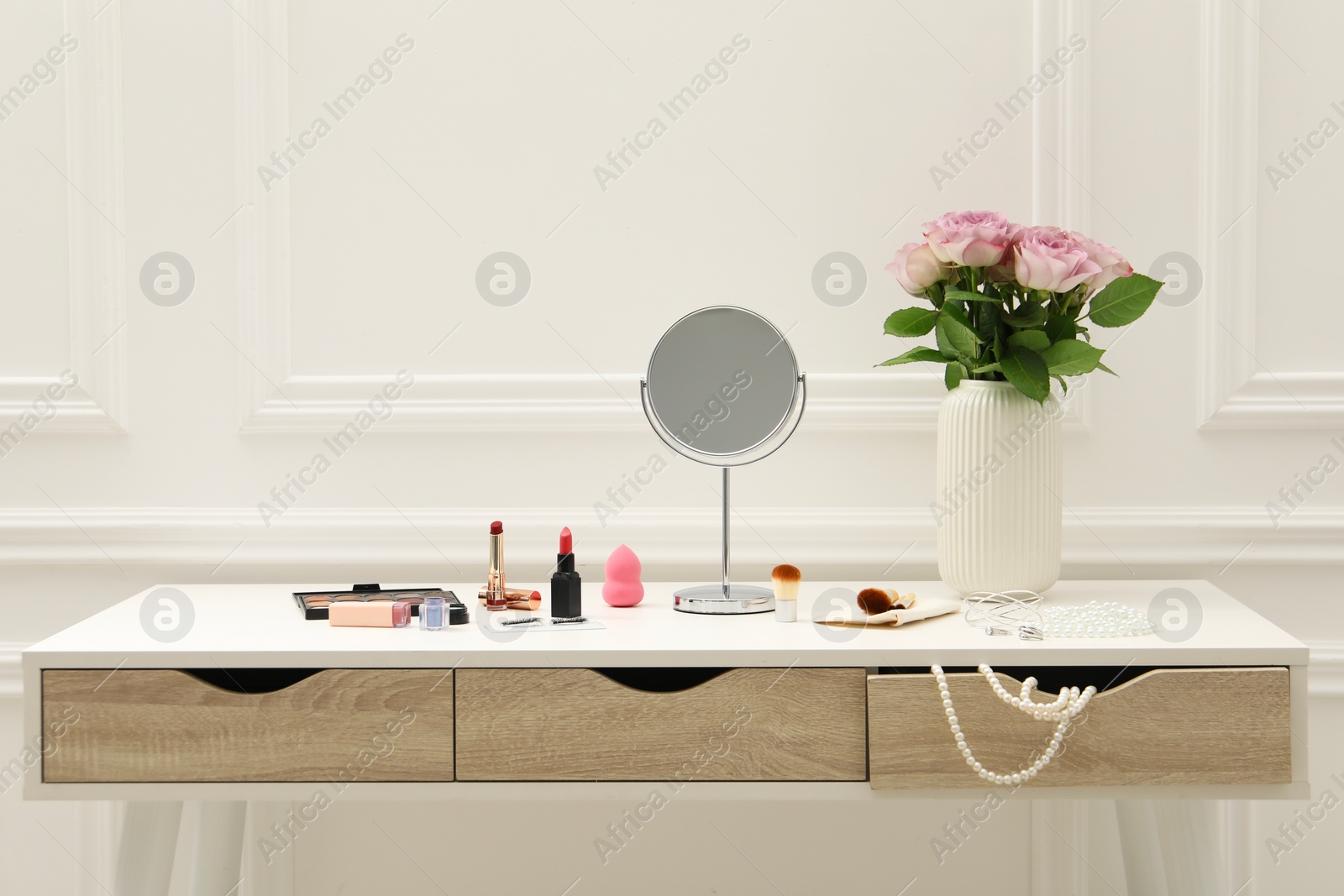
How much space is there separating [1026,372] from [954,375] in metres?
0.12

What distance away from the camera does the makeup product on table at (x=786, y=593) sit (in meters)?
1.28

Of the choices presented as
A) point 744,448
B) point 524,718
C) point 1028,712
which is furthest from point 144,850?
point 1028,712

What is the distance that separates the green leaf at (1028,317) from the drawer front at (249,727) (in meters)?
0.85

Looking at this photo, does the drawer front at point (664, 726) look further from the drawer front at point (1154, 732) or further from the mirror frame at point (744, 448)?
the mirror frame at point (744, 448)

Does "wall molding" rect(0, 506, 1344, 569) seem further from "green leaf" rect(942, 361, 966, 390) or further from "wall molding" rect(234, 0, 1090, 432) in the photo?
"green leaf" rect(942, 361, 966, 390)

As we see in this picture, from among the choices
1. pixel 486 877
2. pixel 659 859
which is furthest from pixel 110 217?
pixel 659 859

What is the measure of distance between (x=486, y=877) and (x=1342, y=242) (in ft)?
5.63

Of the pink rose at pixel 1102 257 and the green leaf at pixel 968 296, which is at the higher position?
the pink rose at pixel 1102 257

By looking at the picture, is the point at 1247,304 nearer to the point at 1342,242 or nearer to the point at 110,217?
the point at 1342,242

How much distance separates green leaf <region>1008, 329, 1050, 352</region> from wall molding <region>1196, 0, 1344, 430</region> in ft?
1.44

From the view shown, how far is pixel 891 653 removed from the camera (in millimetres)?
1130

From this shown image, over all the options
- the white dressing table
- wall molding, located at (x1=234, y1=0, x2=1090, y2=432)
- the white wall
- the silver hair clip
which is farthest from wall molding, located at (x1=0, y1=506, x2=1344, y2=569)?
the white dressing table

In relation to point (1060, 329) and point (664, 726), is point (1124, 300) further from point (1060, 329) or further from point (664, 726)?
point (664, 726)

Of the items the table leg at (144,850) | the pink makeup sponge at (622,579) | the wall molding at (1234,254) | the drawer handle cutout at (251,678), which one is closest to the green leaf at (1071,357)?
the wall molding at (1234,254)
